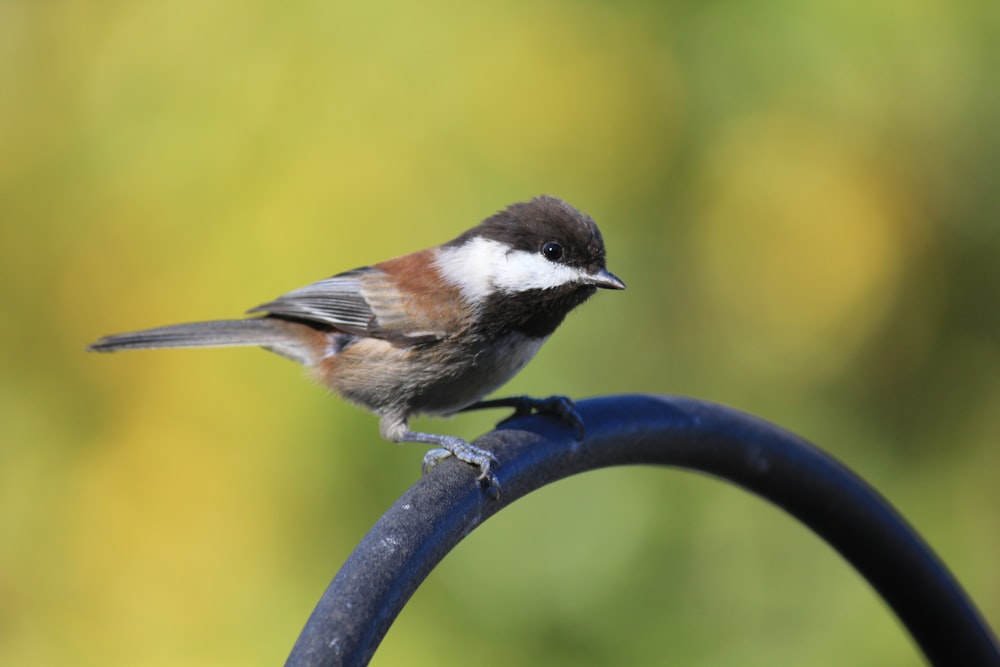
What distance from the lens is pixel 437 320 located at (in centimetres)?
273

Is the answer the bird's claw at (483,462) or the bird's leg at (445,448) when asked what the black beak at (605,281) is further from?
the bird's claw at (483,462)

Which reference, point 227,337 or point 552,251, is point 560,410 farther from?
point 227,337

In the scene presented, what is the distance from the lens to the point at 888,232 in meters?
3.35

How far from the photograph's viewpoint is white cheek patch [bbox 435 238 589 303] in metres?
2.57

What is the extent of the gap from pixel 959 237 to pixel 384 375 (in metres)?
1.72

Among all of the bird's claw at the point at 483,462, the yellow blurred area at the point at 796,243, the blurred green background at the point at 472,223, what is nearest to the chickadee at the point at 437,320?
the blurred green background at the point at 472,223

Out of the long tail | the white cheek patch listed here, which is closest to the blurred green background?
the long tail

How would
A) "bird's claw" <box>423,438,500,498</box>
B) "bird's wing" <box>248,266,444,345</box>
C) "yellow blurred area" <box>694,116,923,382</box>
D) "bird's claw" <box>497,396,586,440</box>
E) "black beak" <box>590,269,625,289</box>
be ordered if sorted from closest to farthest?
1. "bird's claw" <box>423,438,500,498</box>
2. "bird's claw" <box>497,396,586,440</box>
3. "black beak" <box>590,269,625,289</box>
4. "bird's wing" <box>248,266,444,345</box>
5. "yellow blurred area" <box>694,116,923,382</box>

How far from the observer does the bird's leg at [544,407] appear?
1963 mm

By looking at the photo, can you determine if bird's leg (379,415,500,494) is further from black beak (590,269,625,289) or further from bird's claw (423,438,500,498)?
black beak (590,269,625,289)

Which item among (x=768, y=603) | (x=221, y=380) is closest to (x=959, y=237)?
(x=768, y=603)

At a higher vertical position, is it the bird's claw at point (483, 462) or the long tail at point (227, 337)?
the bird's claw at point (483, 462)

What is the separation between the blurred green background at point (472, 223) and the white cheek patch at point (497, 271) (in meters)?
0.50

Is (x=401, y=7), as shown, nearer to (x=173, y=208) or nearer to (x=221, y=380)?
(x=173, y=208)
